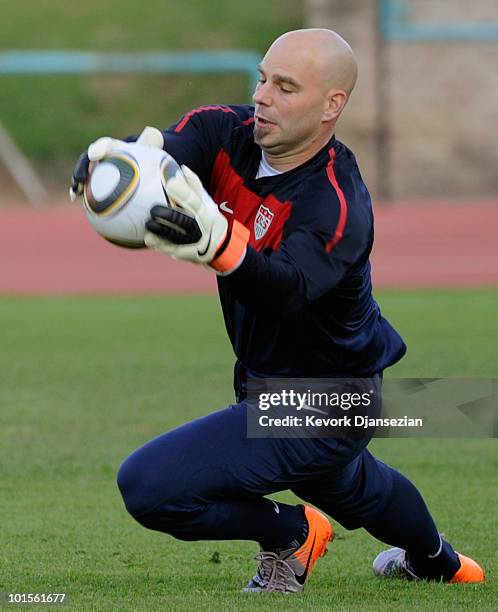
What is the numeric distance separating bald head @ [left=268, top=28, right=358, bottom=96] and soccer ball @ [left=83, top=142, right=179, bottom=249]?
25.7 inches

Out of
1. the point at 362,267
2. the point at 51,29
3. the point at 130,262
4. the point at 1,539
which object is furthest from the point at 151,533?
the point at 51,29

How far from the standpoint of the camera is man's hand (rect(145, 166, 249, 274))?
3959 millimetres

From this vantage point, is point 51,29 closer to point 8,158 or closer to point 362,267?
point 8,158

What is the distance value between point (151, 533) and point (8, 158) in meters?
23.5

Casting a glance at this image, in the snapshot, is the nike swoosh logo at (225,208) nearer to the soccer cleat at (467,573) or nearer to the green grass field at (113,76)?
the soccer cleat at (467,573)

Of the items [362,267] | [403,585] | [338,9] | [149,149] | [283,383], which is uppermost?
[338,9]

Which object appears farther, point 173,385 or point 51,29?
point 51,29

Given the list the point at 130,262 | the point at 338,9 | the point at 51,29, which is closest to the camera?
the point at 130,262

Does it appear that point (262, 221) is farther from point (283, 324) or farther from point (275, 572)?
point (275, 572)

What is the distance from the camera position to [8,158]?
28.6m

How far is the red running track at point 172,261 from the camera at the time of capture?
1691cm

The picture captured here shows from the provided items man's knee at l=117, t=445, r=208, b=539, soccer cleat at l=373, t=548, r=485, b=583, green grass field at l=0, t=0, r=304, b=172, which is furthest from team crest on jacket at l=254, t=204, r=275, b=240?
green grass field at l=0, t=0, r=304, b=172

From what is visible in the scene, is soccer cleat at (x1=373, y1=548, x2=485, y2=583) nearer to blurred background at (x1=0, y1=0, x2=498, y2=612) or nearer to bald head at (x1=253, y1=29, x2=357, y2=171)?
blurred background at (x1=0, y1=0, x2=498, y2=612)

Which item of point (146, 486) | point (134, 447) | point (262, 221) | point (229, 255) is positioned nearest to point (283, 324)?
point (262, 221)
